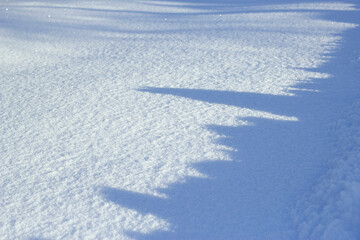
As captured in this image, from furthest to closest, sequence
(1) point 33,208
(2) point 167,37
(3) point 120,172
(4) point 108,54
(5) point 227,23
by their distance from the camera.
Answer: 1. (5) point 227,23
2. (2) point 167,37
3. (4) point 108,54
4. (3) point 120,172
5. (1) point 33,208

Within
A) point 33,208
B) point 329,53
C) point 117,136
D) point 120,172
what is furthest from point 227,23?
point 33,208

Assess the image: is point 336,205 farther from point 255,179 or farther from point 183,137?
point 183,137

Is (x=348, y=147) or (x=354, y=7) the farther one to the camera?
(x=354, y=7)

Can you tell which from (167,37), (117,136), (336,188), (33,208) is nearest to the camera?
(336,188)

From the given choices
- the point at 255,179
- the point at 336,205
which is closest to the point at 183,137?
the point at 255,179

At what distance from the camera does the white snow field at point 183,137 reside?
118 inches

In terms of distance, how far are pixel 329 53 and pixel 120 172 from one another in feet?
17.5

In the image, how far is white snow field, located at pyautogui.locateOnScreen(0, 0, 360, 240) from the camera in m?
3.00

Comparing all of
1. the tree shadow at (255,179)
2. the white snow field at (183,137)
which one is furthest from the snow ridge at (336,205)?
the tree shadow at (255,179)

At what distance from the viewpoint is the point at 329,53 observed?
23.6 ft

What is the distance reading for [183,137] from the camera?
436 cm

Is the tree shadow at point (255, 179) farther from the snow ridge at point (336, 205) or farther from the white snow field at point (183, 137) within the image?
the snow ridge at point (336, 205)

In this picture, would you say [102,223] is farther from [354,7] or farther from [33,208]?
[354,7]

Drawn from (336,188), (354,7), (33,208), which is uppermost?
(354,7)
